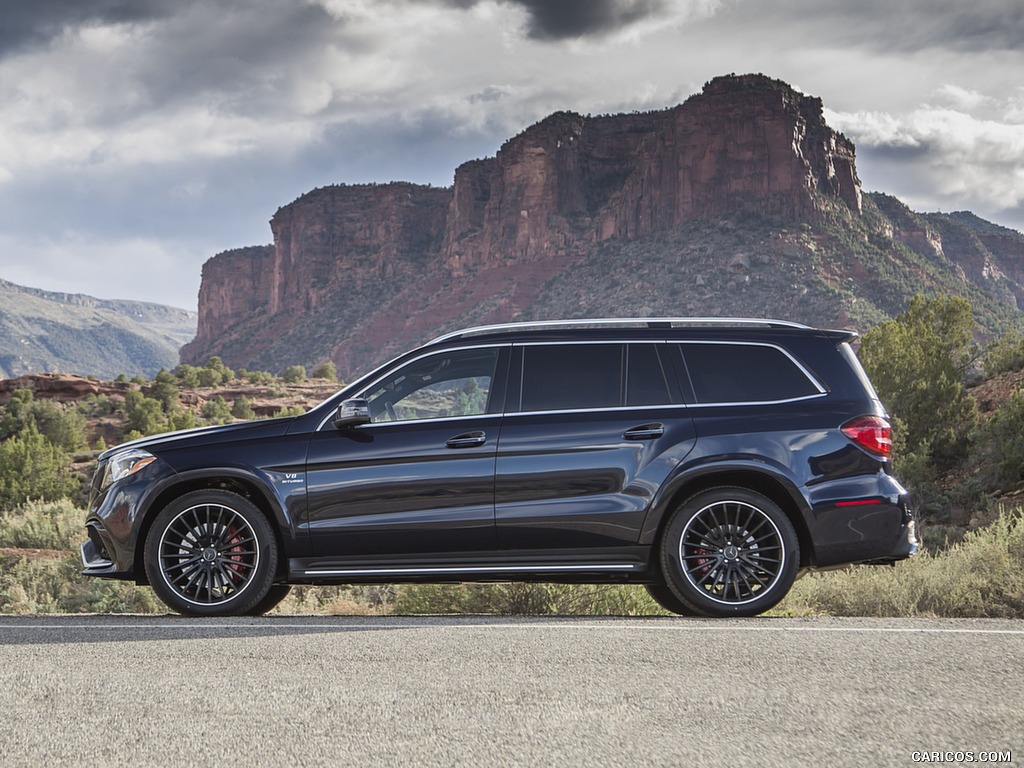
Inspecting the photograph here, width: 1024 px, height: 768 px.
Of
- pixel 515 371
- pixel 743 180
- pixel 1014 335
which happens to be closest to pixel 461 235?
pixel 743 180

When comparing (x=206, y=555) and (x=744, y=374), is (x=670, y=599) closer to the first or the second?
(x=744, y=374)

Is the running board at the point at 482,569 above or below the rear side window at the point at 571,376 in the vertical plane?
below

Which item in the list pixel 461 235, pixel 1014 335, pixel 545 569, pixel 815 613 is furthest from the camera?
pixel 461 235

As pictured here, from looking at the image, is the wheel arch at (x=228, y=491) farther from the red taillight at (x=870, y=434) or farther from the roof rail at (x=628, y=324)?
the red taillight at (x=870, y=434)

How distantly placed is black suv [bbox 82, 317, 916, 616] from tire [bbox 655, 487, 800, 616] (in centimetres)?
1

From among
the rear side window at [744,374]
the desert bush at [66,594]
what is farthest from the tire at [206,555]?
the desert bush at [66,594]

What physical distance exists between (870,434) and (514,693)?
342 cm

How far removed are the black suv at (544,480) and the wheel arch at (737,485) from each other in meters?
0.01

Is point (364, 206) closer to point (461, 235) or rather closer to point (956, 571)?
point (461, 235)

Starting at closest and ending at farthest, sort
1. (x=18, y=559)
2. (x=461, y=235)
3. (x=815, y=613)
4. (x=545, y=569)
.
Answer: (x=545, y=569) → (x=815, y=613) → (x=18, y=559) → (x=461, y=235)

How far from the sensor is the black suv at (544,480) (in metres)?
6.44

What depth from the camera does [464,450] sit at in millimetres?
6496

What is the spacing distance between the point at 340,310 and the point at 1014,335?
119789mm

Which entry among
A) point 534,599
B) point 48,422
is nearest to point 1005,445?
point 534,599
